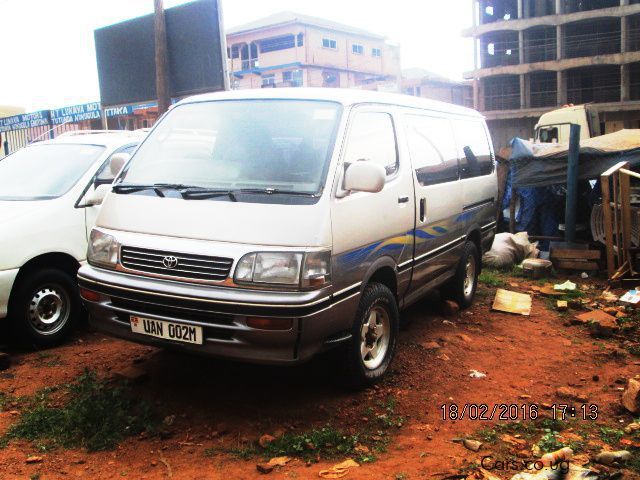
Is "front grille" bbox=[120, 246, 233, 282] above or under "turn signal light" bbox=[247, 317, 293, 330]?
above

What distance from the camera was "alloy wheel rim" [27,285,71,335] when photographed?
497cm

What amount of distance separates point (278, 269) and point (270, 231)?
23cm

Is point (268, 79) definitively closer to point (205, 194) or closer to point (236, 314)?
point (205, 194)

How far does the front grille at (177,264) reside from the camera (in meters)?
3.42

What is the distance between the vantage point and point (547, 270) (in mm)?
8203

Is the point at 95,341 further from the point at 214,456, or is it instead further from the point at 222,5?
the point at 222,5

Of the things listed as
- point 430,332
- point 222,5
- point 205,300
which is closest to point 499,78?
point 222,5

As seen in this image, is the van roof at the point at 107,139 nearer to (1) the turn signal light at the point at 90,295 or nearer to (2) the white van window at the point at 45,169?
(2) the white van window at the point at 45,169

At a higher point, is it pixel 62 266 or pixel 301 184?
pixel 301 184

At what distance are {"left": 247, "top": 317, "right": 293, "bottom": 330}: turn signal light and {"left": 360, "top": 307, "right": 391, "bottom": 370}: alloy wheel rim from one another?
858mm

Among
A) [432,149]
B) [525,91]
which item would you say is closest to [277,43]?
[525,91]

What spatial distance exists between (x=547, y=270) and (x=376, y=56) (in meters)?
46.7

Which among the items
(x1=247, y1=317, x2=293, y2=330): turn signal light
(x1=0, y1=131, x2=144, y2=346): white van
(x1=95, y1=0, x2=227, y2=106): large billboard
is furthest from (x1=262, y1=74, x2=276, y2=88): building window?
(x1=247, y1=317, x2=293, y2=330): turn signal light

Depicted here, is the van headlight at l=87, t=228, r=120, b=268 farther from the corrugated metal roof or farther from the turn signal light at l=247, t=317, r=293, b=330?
the corrugated metal roof
